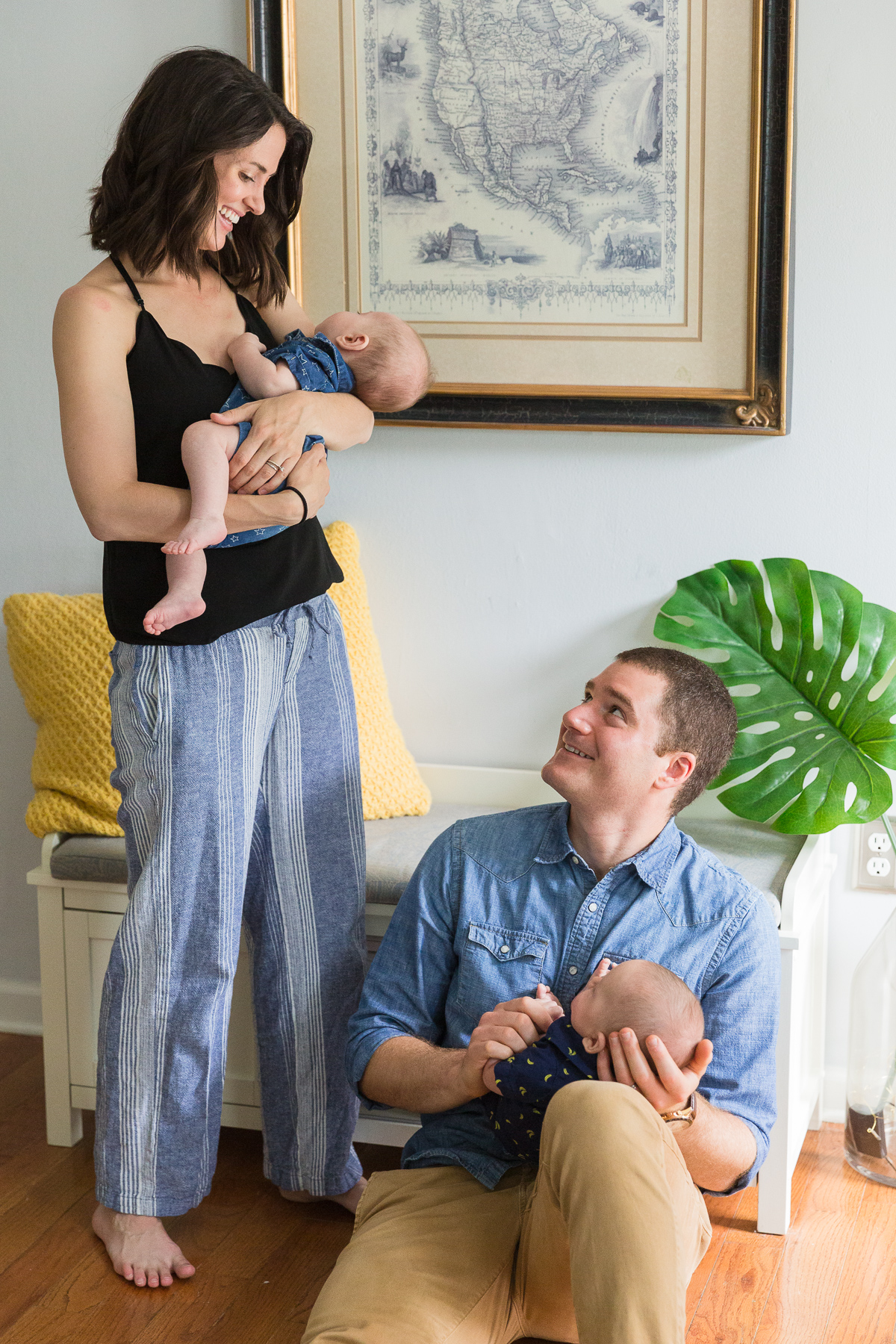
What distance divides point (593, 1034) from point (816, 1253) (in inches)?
28.8

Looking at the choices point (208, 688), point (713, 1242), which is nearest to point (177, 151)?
point (208, 688)

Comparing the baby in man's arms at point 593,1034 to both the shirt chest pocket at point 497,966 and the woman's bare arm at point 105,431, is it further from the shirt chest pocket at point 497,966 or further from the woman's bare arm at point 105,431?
the woman's bare arm at point 105,431

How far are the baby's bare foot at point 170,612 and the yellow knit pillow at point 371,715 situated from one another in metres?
0.61

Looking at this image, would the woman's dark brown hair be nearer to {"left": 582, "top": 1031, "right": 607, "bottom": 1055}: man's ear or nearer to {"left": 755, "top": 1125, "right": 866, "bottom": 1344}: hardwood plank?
{"left": 582, "top": 1031, "right": 607, "bottom": 1055}: man's ear

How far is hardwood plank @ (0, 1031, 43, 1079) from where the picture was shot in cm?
240

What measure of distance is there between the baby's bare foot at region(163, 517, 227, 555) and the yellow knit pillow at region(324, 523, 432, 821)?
0.65 meters

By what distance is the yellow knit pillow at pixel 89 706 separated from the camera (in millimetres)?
2096

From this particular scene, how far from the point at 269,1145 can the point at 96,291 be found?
1191 millimetres

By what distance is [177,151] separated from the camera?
1.51 meters

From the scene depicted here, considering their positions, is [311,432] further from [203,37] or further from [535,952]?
[203,37]

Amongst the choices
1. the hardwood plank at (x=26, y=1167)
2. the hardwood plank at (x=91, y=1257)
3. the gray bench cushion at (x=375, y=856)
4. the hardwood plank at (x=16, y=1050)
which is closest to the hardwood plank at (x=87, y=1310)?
the hardwood plank at (x=91, y=1257)

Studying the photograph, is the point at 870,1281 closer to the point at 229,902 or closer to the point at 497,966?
the point at 497,966

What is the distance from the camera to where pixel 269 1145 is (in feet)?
6.14

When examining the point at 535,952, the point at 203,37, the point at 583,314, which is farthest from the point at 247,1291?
the point at 203,37
